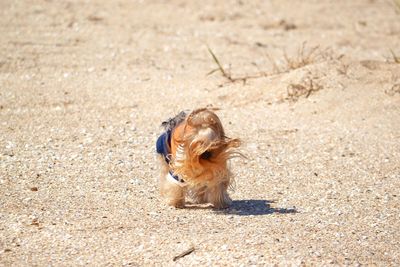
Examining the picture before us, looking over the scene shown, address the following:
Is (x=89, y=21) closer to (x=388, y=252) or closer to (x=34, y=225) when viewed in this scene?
(x=34, y=225)

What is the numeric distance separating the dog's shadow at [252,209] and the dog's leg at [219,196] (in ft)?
0.15

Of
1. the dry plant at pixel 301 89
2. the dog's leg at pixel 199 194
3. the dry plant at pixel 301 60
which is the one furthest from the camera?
the dry plant at pixel 301 60

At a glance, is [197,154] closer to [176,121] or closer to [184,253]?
[176,121]

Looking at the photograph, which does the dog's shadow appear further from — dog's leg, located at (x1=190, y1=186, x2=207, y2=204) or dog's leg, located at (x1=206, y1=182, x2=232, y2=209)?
dog's leg, located at (x1=190, y1=186, x2=207, y2=204)

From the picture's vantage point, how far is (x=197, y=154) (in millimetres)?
5750

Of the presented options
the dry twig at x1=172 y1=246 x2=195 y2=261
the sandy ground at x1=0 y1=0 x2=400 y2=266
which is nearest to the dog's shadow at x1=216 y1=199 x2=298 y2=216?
the sandy ground at x1=0 y1=0 x2=400 y2=266

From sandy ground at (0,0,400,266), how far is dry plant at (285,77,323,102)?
2cm

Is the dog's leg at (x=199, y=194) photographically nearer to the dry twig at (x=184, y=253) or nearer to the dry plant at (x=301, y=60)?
the dry twig at (x=184, y=253)

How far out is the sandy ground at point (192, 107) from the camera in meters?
5.63

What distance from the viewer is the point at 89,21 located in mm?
12422

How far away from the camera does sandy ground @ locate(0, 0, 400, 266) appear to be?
5.63m

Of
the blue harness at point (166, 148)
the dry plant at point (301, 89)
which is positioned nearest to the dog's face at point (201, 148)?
the blue harness at point (166, 148)

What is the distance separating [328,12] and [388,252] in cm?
887

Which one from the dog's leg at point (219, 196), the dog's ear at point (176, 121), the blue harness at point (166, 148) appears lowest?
the dog's leg at point (219, 196)
